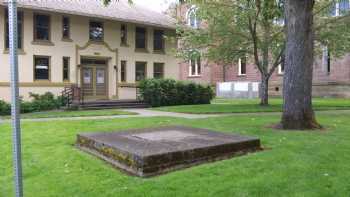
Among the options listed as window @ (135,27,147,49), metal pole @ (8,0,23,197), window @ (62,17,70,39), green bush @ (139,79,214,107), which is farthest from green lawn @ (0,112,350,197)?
window @ (135,27,147,49)

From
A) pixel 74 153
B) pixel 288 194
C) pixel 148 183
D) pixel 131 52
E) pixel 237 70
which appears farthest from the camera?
pixel 237 70

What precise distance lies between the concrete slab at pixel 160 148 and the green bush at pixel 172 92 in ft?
49.1

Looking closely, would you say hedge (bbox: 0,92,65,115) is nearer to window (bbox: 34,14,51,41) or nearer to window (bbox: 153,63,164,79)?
window (bbox: 34,14,51,41)

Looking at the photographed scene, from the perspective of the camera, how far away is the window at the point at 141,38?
26984 millimetres

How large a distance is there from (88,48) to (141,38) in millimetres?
4201

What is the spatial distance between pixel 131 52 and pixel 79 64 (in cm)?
401

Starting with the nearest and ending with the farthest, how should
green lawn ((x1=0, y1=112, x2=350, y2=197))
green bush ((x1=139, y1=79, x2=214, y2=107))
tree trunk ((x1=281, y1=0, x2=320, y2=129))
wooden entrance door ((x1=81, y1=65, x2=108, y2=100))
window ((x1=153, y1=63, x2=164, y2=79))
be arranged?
green lawn ((x1=0, y1=112, x2=350, y2=197))
tree trunk ((x1=281, y1=0, x2=320, y2=129))
green bush ((x1=139, y1=79, x2=214, y2=107))
wooden entrance door ((x1=81, y1=65, x2=108, y2=100))
window ((x1=153, y1=63, x2=164, y2=79))

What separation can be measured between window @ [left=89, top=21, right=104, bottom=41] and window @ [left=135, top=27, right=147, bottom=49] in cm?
276

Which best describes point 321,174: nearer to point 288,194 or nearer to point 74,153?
point 288,194

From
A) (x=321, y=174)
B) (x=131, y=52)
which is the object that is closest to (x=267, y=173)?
(x=321, y=174)

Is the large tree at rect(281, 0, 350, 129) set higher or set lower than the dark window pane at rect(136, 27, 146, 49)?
lower

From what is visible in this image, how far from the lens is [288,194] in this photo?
5.09 meters

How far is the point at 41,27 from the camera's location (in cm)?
2281

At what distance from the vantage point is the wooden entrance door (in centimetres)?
2464
